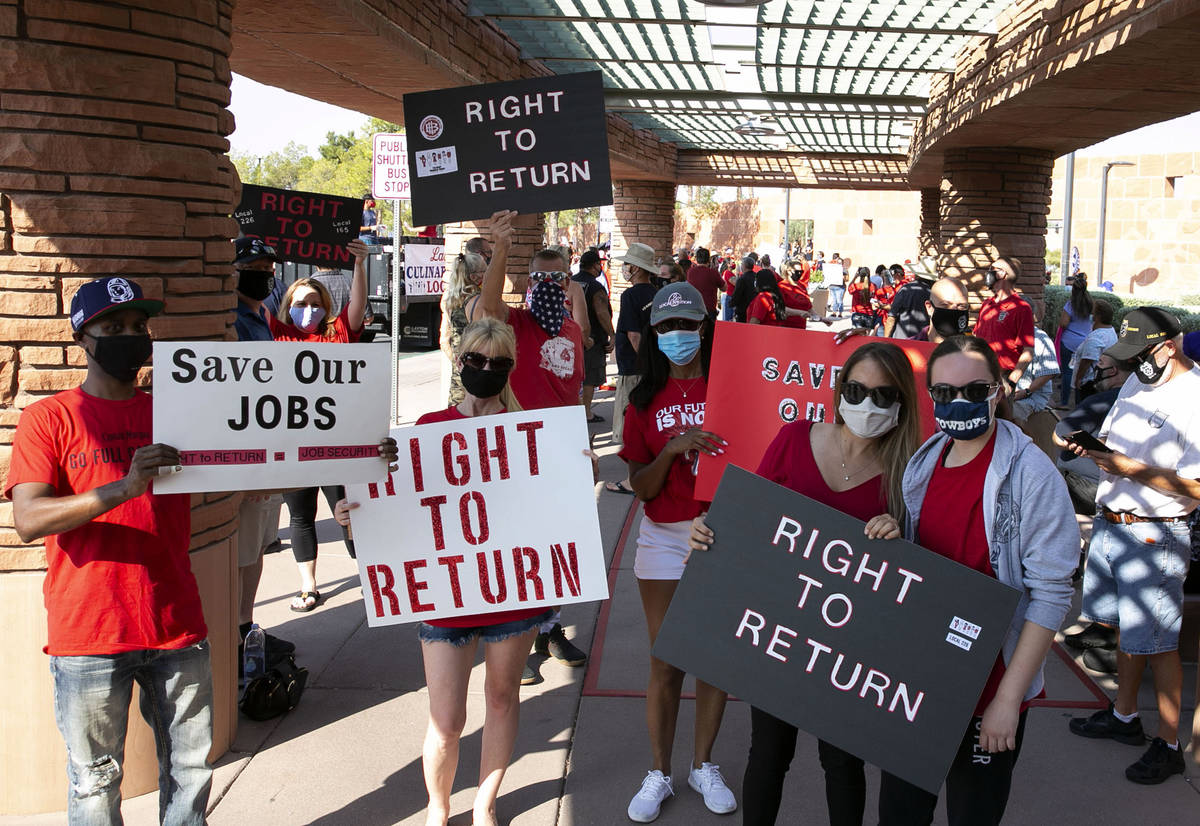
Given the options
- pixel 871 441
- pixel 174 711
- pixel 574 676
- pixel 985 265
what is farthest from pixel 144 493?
pixel 985 265

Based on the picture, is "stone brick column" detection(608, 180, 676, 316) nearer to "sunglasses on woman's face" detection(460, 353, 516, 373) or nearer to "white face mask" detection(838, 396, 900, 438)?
"sunglasses on woman's face" detection(460, 353, 516, 373)

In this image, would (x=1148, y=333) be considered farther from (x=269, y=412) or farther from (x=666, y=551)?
(x=269, y=412)

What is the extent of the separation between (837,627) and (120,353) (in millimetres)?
2236

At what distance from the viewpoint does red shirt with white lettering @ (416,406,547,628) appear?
371cm

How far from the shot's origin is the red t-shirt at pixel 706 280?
14.1 meters

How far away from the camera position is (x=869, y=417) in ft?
10.5

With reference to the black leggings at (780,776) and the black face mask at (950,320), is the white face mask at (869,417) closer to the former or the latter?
the black leggings at (780,776)

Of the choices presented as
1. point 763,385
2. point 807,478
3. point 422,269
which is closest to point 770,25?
point 763,385

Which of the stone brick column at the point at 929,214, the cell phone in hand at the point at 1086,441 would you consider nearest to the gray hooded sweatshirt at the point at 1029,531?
the cell phone in hand at the point at 1086,441

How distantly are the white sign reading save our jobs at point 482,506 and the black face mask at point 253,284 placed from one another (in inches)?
80.4

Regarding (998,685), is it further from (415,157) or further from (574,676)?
(415,157)

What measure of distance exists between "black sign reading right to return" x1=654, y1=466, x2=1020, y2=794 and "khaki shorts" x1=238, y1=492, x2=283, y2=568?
269 centimetres

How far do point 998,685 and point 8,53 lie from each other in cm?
389

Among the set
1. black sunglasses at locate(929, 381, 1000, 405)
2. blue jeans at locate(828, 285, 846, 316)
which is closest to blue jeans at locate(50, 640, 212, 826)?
black sunglasses at locate(929, 381, 1000, 405)
